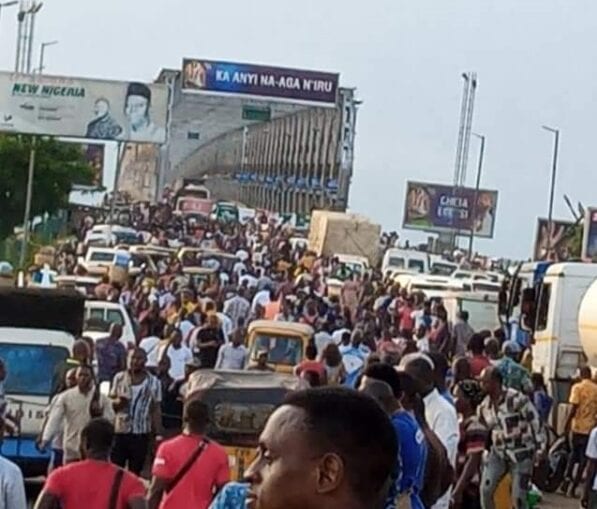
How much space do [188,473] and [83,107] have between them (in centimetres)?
4141

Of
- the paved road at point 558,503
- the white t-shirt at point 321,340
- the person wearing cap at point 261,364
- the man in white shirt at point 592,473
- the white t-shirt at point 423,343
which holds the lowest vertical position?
the paved road at point 558,503

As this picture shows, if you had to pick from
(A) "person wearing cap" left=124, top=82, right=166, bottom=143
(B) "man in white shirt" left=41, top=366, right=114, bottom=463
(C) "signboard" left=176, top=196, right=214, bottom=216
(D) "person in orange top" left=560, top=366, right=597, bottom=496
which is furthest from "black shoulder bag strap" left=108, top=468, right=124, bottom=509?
(C) "signboard" left=176, top=196, right=214, bottom=216

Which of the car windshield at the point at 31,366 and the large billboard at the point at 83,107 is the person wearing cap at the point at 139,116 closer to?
the large billboard at the point at 83,107

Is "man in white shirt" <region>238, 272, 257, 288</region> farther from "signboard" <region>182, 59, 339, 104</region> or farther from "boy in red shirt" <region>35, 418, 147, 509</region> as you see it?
"signboard" <region>182, 59, 339, 104</region>

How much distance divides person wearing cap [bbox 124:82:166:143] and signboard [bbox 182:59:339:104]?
45185mm

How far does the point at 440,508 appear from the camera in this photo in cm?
1155

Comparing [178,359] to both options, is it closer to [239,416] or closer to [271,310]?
[239,416]

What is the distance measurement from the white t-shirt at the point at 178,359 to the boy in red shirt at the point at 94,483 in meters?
13.4

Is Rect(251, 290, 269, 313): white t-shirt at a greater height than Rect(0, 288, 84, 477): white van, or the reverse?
Rect(251, 290, 269, 313): white t-shirt

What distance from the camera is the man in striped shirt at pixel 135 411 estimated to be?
17.8 metres

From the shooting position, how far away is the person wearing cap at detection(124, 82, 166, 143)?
51.4 meters

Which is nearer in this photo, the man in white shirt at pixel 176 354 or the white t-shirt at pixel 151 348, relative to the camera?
the man in white shirt at pixel 176 354

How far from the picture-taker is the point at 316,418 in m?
3.73

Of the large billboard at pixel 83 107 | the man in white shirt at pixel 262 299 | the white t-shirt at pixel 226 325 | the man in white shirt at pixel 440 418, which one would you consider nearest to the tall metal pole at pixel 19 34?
the large billboard at pixel 83 107
